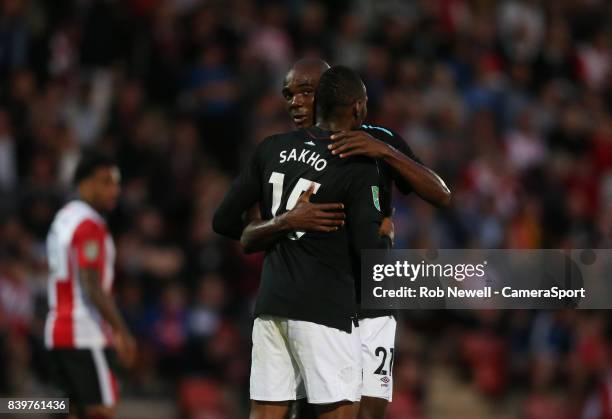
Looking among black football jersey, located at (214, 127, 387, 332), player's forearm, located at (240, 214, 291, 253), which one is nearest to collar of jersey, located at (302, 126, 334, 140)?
black football jersey, located at (214, 127, 387, 332)

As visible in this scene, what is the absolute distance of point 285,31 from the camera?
1460 cm

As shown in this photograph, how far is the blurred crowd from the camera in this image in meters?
11.5

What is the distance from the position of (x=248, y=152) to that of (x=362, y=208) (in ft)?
24.6

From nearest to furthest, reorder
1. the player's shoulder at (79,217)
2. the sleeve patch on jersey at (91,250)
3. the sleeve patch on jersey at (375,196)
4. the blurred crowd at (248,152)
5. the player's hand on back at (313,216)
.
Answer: the player's hand on back at (313,216)
the sleeve patch on jersey at (375,196)
the sleeve patch on jersey at (91,250)
the player's shoulder at (79,217)
the blurred crowd at (248,152)

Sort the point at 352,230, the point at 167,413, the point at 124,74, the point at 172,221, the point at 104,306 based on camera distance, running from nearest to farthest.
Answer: the point at 352,230 → the point at 104,306 → the point at 167,413 → the point at 172,221 → the point at 124,74

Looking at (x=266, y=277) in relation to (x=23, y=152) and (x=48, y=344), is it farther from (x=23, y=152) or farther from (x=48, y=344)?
(x=23, y=152)

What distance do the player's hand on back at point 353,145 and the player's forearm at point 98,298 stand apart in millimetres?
2682

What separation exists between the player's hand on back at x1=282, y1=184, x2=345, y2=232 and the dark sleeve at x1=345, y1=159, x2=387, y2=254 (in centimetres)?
5

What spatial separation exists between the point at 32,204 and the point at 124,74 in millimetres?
2306

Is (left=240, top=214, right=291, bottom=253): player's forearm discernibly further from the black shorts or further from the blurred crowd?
the blurred crowd

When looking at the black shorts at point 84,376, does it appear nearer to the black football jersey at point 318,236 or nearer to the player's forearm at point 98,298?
the player's forearm at point 98,298

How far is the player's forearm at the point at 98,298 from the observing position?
7668mm

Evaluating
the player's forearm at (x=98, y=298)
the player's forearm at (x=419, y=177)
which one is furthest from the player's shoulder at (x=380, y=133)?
the player's forearm at (x=98, y=298)

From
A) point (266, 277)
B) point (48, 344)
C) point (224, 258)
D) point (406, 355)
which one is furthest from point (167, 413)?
point (266, 277)
